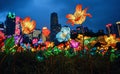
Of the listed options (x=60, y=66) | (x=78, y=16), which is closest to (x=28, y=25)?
(x=78, y=16)

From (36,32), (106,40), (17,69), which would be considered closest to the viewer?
(17,69)

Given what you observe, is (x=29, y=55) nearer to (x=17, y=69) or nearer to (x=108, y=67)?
(x=17, y=69)

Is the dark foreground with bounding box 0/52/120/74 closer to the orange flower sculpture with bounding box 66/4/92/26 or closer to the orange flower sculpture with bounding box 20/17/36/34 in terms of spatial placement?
the orange flower sculpture with bounding box 66/4/92/26

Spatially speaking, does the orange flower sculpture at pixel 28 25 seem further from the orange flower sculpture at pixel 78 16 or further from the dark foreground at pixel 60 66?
the dark foreground at pixel 60 66

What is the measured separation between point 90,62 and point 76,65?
0.50 meters

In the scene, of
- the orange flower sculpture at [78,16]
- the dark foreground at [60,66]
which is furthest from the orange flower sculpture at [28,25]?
the dark foreground at [60,66]

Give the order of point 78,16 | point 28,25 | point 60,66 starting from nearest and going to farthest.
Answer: point 60,66
point 78,16
point 28,25

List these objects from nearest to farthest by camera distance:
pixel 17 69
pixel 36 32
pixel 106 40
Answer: pixel 17 69
pixel 106 40
pixel 36 32

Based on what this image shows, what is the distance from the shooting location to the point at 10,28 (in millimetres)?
85438

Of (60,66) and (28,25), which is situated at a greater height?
(28,25)

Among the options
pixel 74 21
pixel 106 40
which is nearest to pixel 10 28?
pixel 106 40

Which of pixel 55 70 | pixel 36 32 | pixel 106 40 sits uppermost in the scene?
pixel 36 32

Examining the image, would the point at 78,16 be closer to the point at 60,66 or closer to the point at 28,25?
the point at 28,25

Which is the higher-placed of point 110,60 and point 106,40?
point 106,40
